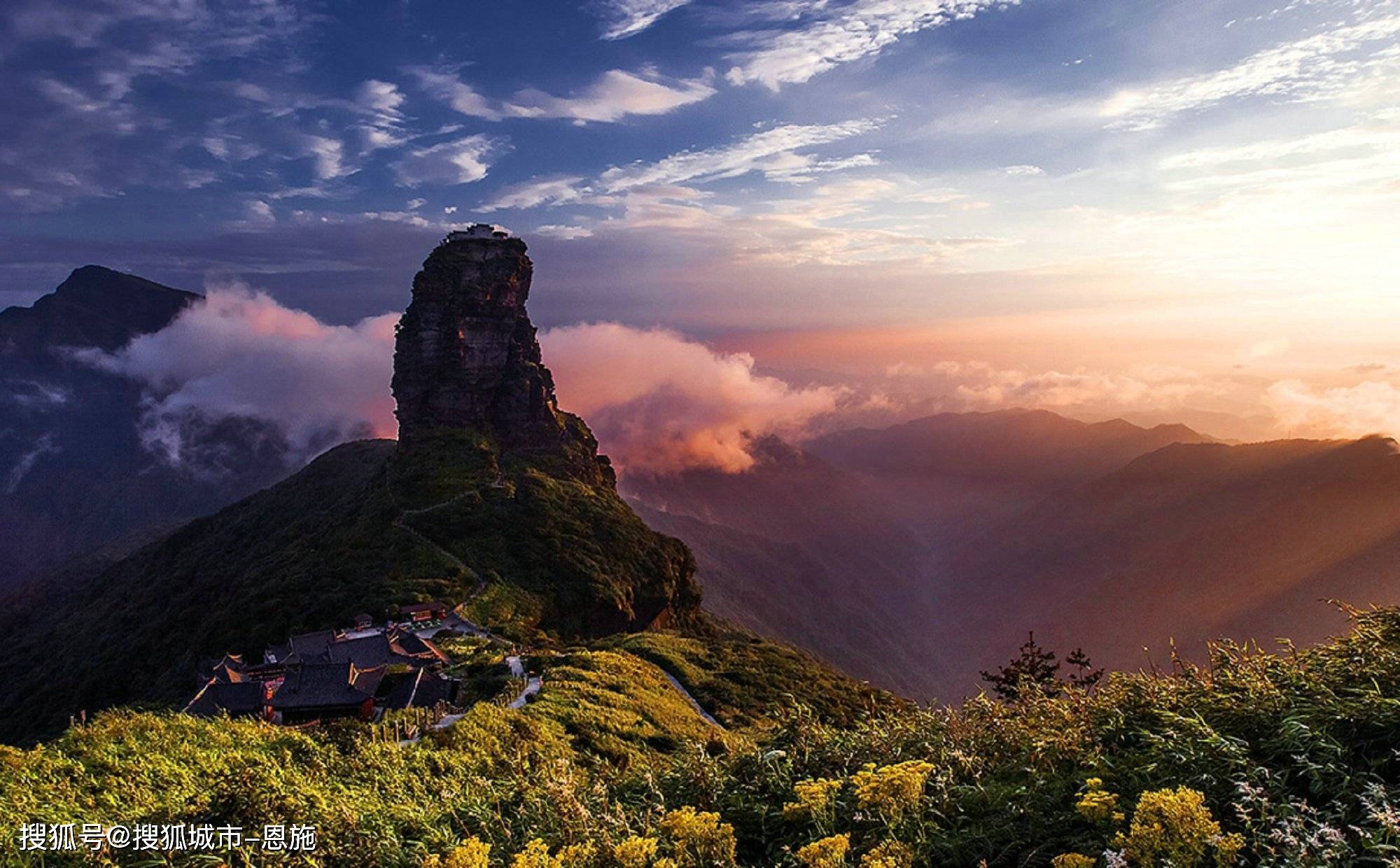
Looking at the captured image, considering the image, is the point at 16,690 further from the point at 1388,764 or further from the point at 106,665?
the point at 1388,764

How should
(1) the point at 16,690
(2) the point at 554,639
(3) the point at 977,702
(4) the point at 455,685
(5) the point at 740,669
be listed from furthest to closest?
(1) the point at 16,690
(2) the point at 554,639
(5) the point at 740,669
(4) the point at 455,685
(3) the point at 977,702

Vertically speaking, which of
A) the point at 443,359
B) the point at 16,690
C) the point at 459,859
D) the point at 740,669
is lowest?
the point at 16,690

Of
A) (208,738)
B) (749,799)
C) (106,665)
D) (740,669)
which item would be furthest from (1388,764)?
(106,665)

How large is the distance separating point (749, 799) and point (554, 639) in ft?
182

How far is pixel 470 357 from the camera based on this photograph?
108m

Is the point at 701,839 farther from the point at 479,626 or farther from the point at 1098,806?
the point at 479,626

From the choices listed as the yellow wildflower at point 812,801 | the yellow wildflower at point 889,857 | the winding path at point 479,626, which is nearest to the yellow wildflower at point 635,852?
the yellow wildflower at point 812,801

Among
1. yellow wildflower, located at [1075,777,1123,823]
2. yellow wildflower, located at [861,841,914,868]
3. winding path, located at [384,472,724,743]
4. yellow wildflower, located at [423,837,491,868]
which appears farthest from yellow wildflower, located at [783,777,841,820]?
winding path, located at [384,472,724,743]

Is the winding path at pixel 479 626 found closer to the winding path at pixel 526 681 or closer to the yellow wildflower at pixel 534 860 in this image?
the winding path at pixel 526 681

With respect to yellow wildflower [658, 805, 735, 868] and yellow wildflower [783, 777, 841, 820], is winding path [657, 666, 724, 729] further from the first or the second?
yellow wildflower [658, 805, 735, 868]

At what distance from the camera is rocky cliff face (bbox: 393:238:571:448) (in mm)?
106625

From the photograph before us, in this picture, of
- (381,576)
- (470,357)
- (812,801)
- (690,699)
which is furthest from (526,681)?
(470,357)

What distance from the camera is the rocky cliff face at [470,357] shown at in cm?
10662

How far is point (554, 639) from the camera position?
6022cm
